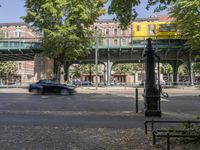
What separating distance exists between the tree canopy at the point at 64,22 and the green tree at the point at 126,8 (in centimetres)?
3155

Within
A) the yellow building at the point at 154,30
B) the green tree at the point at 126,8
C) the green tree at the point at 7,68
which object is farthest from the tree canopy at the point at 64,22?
the green tree at the point at 7,68

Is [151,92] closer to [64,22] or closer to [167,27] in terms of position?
[64,22]

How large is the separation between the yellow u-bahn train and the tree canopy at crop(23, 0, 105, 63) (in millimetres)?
11436

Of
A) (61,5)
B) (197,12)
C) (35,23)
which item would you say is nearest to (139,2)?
(197,12)

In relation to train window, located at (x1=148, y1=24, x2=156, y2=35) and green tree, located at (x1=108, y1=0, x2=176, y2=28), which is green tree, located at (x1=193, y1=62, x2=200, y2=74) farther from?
train window, located at (x1=148, y1=24, x2=156, y2=35)

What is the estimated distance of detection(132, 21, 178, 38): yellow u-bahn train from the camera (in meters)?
53.5

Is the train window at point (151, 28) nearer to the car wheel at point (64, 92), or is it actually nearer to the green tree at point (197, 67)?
the car wheel at point (64, 92)

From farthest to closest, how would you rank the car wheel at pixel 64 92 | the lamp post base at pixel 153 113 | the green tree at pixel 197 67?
the car wheel at pixel 64 92 < the lamp post base at pixel 153 113 < the green tree at pixel 197 67

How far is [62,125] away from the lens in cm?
1162

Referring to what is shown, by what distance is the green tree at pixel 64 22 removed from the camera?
41.4 meters

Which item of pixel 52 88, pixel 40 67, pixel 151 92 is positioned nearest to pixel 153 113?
pixel 151 92

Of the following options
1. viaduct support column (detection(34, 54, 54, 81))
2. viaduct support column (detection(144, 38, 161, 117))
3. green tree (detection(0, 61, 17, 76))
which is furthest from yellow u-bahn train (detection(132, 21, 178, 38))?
green tree (detection(0, 61, 17, 76))

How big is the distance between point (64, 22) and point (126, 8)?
112 ft

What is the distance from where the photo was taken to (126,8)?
9125 mm
